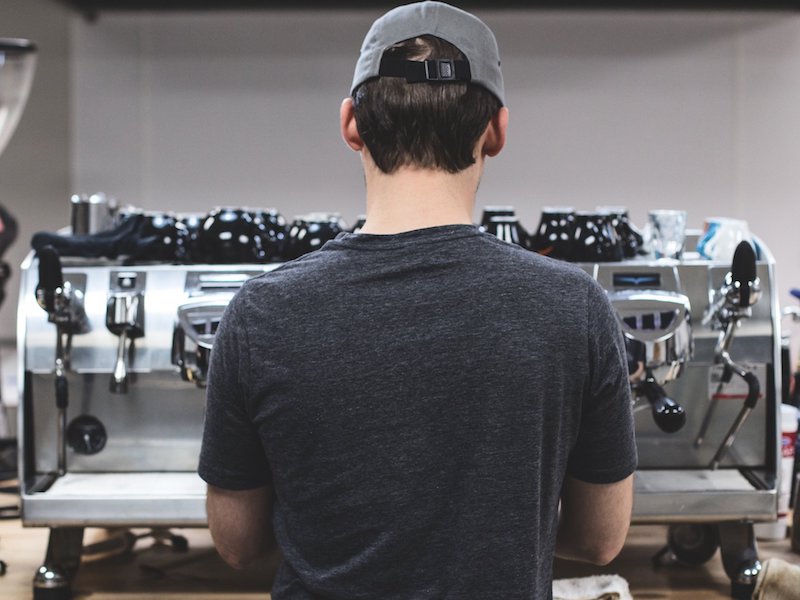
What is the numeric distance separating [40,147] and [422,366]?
3.05 m

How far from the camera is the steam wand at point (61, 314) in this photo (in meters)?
1.51

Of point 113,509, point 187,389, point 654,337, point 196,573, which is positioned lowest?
point 196,573

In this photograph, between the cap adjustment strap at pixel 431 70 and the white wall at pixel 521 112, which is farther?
the white wall at pixel 521 112

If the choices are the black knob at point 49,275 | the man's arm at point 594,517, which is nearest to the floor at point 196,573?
the black knob at point 49,275

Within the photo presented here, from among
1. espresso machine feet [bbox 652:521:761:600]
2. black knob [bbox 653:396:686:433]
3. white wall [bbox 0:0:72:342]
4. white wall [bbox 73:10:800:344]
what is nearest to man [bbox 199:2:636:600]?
black knob [bbox 653:396:686:433]

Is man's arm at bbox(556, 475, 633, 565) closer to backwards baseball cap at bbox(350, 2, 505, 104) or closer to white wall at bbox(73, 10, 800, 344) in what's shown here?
backwards baseball cap at bbox(350, 2, 505, 104)

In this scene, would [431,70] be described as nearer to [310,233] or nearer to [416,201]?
[416,201]

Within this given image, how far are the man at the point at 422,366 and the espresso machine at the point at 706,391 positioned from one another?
0.69 metres

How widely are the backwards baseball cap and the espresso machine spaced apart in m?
0.75

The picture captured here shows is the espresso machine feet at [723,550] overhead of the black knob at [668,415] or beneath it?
beneath

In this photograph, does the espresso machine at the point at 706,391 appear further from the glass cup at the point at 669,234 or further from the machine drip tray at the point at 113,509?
the machine drip tray at the point at 113,509

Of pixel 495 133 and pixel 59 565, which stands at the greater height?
pixel 495 133

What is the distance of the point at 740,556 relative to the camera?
1551 millimetres

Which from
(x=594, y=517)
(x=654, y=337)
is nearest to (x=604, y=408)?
(x=594, y=517)
